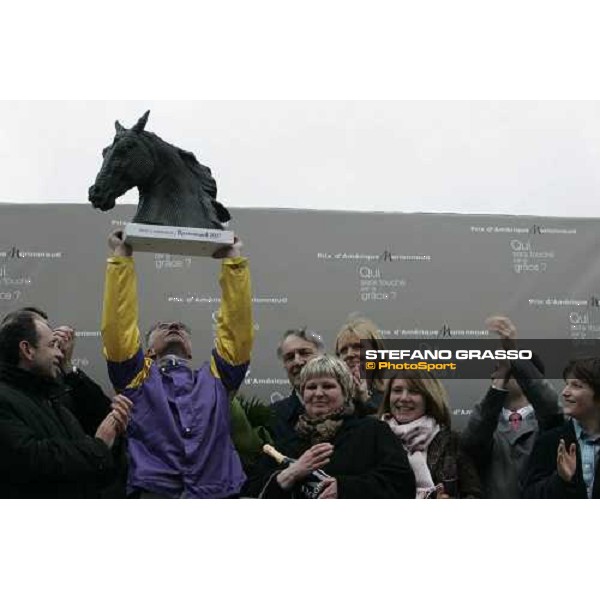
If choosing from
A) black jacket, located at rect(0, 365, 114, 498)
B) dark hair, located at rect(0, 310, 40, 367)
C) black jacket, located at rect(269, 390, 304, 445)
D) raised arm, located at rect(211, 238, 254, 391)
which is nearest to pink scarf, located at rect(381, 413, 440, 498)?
black jacket, located at rect(269, 390, 304, 445)

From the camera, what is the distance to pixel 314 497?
13.9 ft

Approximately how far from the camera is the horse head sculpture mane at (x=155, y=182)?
465 centimetres

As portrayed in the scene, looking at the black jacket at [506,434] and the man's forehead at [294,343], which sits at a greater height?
the man's forehead at [294,343]

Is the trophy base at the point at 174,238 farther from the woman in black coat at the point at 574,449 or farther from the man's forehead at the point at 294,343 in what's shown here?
the woman in black coat at the point at 574,449

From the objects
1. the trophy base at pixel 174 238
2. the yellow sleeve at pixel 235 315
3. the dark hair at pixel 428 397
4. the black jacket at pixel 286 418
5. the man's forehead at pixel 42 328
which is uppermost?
the trophy base at pixel 174 238

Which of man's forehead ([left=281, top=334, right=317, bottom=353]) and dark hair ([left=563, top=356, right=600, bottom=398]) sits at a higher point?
man's forehead ([left=281, top=334, right=317, bottom=353])

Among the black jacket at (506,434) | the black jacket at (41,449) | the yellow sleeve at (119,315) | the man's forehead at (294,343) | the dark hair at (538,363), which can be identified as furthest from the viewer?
the dark hair at (538,363)

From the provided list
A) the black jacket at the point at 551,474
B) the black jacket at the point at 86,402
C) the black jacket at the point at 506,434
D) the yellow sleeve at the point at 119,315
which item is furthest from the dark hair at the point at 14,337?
the black jacket at the point at 551,474

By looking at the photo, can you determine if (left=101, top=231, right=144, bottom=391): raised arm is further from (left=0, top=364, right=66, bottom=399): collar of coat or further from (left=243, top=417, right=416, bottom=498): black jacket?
(left=243, top=417, right=416, bottom=498): black jacket

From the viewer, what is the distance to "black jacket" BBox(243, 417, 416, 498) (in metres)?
4.29

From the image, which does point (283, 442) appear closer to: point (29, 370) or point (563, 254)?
point (29, 370)

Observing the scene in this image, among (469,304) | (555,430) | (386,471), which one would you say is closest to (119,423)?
(386,471)

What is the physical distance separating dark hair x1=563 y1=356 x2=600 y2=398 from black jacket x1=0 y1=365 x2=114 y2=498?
2395 millimetres

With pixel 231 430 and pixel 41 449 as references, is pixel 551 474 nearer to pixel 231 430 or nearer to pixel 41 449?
pixel 231 430
